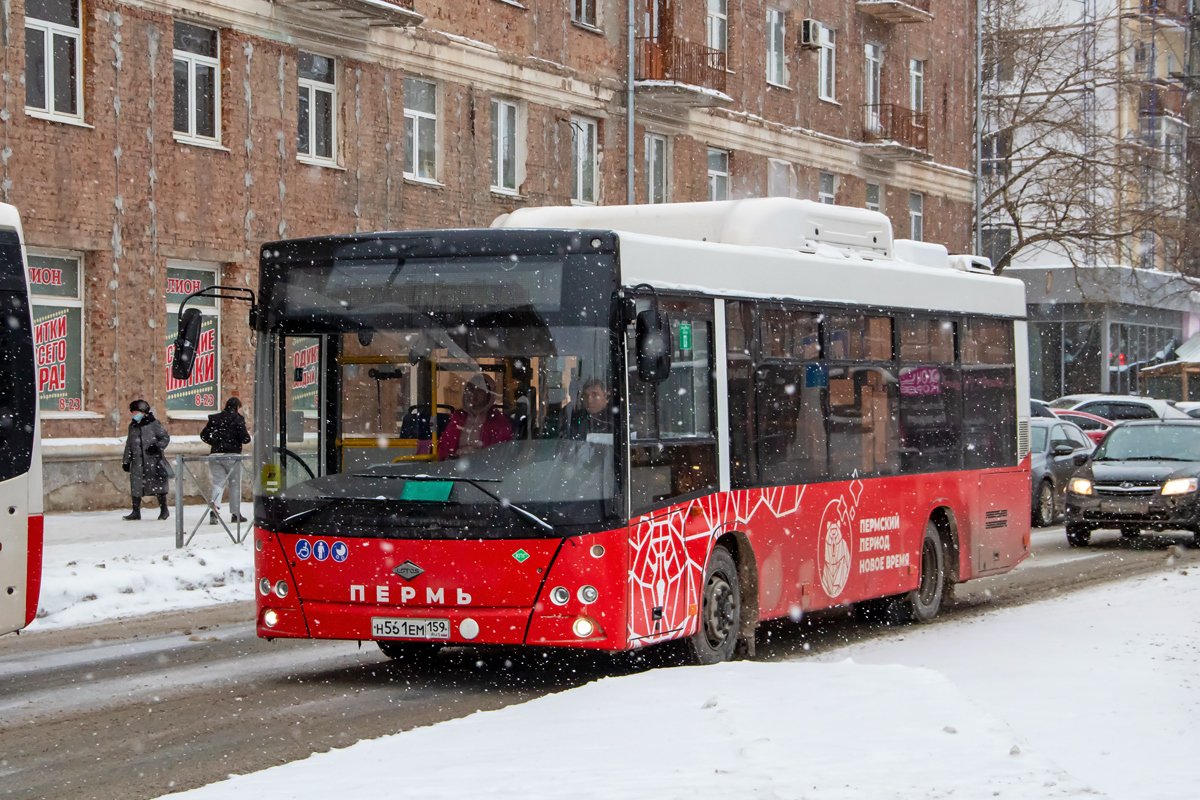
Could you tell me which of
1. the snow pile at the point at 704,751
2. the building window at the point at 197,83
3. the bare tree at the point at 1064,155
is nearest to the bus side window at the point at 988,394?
the snow pile at the point at 704,751

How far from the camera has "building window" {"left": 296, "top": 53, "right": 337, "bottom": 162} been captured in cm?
2672

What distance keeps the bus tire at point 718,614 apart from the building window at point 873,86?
106 feet

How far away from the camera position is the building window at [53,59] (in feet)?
73.9

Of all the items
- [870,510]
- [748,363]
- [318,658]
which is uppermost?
[748,363]

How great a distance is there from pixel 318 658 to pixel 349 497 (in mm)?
2091

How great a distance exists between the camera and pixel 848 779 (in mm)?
6574

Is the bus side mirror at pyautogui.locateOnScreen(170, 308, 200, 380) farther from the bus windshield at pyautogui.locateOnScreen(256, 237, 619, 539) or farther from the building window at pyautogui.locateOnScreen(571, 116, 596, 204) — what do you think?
the building window at pyautogui.locateOnScreen(571, 116, 596, 204)

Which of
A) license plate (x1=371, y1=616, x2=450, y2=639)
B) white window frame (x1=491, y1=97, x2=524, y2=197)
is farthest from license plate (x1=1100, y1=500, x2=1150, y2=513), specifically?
license plate (x1=371, y1=616, x2=450, y2=639)

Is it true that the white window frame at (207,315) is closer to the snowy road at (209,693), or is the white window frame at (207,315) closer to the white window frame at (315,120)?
the white window frame at (315,120)

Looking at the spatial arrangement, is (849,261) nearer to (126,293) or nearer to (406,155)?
(126,293)

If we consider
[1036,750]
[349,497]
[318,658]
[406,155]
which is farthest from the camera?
[406,155]

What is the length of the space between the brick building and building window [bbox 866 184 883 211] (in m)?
3.77

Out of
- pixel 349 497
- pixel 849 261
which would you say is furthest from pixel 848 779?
pixel 849 261

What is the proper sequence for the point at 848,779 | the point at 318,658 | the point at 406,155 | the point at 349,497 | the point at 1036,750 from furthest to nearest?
the point at 406,155 → the point at 318,658 → the point at 349,497 → the point at 1036,750 → the point at 848,779
